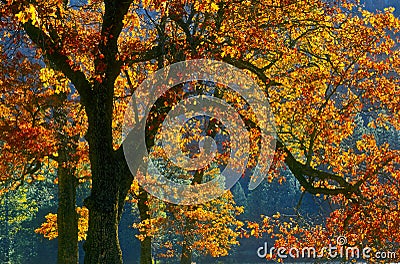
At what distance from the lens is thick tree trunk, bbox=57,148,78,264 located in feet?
61.8

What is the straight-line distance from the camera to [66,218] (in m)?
19.1

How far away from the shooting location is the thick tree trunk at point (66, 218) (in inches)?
741

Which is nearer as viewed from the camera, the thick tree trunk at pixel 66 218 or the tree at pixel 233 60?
the tree at pixel 233 60

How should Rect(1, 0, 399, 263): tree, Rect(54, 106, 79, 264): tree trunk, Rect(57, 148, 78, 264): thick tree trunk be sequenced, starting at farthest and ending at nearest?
1. Rect(57, 148, 78, 264): thick tree trunk
2. Rect(54, 106, 79, 264): tree trunk
3. Rect(1, 0, 399, 263): tree

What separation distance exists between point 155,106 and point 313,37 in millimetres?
7296

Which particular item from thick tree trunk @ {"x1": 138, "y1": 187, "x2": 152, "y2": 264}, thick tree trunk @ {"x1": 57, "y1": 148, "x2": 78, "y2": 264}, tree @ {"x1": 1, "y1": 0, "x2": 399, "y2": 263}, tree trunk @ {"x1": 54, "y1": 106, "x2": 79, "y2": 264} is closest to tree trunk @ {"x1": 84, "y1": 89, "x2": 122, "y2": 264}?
tree @ {"x1": 1, "y1": 0, "x2": 399, "y2": 263}

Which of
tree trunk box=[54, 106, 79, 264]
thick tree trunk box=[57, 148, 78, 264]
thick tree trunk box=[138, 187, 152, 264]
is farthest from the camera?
thick tree trunk box=[138, 187, 152, 264]

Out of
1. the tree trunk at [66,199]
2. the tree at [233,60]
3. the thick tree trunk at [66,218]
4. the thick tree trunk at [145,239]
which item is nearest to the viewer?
the tree at [233,60]

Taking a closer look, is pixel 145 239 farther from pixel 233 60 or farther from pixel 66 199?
pixel 233 60

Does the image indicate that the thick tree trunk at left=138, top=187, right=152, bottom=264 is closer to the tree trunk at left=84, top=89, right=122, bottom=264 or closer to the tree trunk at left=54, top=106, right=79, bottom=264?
the tree trunk at left=54, top=106, right=79, bottom=264

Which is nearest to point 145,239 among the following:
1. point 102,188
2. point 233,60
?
point 233,60

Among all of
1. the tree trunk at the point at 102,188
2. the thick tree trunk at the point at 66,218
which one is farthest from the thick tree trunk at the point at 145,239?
the tree trunk at the point at 102,188

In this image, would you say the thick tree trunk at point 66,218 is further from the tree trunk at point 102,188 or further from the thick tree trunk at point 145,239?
the tree trunk at point 102,188

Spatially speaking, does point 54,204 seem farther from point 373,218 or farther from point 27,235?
point 373,218
